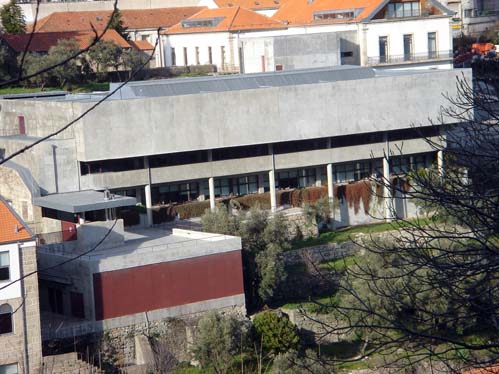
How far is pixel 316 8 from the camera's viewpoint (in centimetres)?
4819

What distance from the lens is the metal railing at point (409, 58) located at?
41688 mm

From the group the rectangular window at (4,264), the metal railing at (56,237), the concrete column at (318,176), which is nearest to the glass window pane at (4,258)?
the rectangular window at (4,264)

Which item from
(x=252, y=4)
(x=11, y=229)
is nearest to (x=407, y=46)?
(x=252, y=4)

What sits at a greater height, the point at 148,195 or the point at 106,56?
the point at 106,56

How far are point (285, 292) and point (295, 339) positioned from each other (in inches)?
152

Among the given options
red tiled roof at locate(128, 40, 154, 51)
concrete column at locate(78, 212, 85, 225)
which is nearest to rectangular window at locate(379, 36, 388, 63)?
red tiled roof at locate(128, 40, 154, 51)

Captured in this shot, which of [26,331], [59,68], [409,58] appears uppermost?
[59,68]

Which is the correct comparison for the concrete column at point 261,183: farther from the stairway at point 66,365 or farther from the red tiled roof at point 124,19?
the red tiled roof at point 124,19

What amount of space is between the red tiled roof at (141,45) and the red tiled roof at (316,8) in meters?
6.85

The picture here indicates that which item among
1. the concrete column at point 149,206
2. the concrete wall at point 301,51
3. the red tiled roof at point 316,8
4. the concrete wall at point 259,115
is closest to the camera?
the concrete wall at point 259,115

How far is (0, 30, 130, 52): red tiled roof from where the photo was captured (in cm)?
4966

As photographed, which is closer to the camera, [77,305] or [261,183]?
[77,305]

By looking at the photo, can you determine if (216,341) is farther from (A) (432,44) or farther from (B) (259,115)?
(A) (432,44)

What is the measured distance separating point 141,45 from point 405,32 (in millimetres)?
17958
